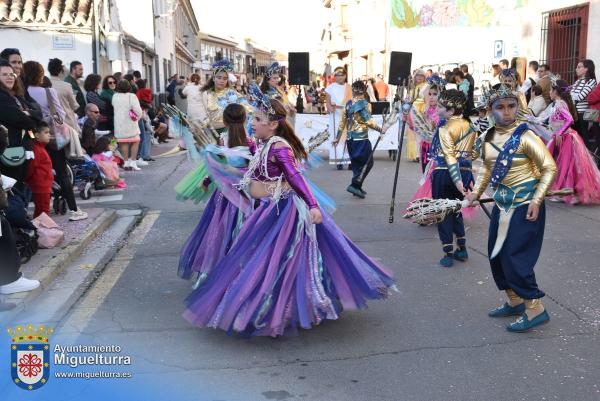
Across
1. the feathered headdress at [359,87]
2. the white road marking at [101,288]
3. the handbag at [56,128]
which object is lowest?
the white road marking at [101,288]

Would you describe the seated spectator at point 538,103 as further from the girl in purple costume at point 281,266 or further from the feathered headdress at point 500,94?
the girl in purple costume at point 281,266

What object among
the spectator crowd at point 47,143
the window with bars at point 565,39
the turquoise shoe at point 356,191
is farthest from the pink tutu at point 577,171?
the window with bars at point 565,39

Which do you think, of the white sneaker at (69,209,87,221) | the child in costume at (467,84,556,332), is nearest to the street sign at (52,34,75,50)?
the white sneaker at (69,209,87,221)

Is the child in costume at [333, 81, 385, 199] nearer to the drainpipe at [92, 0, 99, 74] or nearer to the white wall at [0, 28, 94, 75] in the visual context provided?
the drainpipe at [92, 0, 99, 74]

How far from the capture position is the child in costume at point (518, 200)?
452cm

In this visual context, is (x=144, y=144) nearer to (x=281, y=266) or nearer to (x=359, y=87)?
(x=359, y=87)

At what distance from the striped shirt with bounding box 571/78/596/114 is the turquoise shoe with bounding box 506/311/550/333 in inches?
305

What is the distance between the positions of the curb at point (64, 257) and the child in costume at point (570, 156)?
6285 millimetres

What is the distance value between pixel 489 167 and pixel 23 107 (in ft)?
15.9

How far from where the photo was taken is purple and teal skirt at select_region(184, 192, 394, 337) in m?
4.34

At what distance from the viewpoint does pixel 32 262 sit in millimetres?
6324

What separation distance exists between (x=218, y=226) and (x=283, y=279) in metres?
1.42

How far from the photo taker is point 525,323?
4.67m

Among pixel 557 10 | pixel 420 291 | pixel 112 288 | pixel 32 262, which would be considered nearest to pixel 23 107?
pixel 32 262
